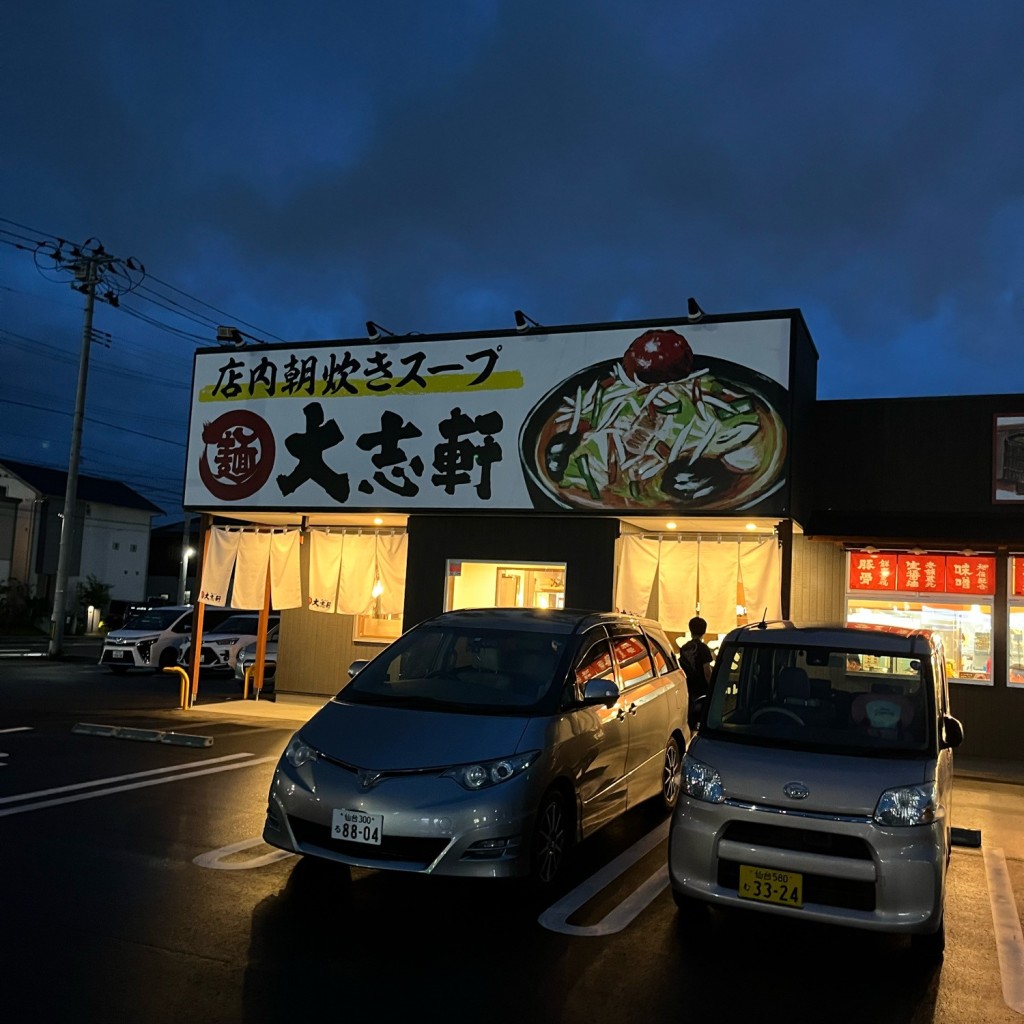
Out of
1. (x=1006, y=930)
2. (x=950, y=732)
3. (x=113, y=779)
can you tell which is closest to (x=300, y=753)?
(x=950, y=732)

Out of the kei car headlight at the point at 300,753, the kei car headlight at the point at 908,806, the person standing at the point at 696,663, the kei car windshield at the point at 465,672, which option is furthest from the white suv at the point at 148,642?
the kei car headlight at the point at 908,806

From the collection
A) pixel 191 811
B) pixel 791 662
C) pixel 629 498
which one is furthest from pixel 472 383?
pixel 791 662

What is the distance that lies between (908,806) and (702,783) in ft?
3.33

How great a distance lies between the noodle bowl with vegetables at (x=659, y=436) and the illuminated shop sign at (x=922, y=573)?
8.31ft

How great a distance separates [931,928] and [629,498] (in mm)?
7723

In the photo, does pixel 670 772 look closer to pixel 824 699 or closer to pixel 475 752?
pixel 824 699

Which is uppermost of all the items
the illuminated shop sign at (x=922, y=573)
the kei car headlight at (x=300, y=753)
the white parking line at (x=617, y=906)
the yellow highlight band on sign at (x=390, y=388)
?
the yellow highlight band on sign at (x=390, y=388)

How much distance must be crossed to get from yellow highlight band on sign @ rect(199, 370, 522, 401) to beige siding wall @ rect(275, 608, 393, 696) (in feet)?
12.4

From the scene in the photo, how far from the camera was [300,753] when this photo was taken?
5.54 metres

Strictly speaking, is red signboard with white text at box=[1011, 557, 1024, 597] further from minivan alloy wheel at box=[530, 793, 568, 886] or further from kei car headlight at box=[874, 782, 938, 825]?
minivan alloy wheel at box=[530, 793, 568, 886]

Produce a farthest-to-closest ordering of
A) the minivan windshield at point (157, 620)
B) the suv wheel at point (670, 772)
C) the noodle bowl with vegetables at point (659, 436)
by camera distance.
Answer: the minivan windshield at point (157, 620)
the noodle bowl with vegetables at point (659, 436)
the suv wheel at point (670, 772)

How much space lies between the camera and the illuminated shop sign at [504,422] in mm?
11391

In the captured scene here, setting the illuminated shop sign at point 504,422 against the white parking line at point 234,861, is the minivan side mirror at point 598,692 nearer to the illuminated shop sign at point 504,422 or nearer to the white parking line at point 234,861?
the white parking line at point 234,861

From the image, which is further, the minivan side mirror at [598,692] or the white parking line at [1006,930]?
the minivan side mirror at [598,692]
